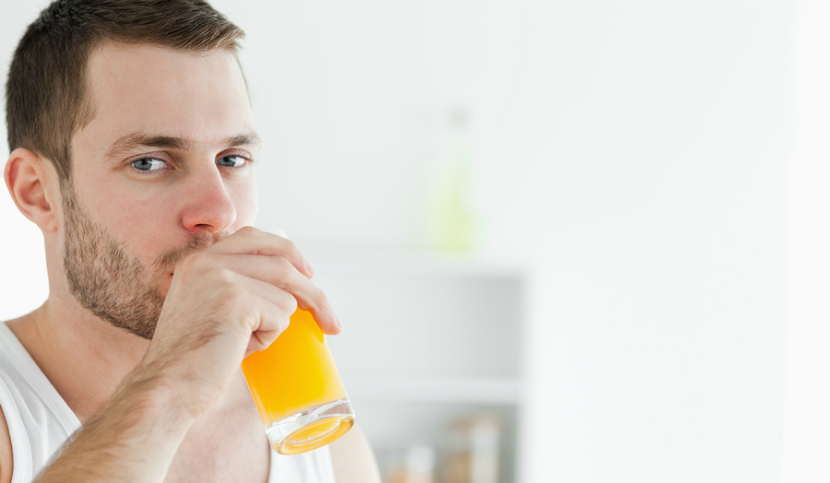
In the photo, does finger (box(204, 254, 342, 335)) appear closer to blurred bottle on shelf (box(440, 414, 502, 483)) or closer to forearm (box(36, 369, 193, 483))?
forearm (box(36, 369, 193, 483))

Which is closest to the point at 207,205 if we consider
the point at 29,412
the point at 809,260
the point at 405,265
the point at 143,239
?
the point at 143,239

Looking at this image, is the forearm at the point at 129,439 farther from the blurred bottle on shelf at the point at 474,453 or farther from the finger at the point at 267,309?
the blurred bottle on shelf at the point at 474,453

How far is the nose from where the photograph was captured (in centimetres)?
97

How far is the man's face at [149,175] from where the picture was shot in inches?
40.2

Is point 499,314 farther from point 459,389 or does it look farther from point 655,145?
point 655,145

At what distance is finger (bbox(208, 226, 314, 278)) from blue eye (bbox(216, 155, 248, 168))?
0.89 ft

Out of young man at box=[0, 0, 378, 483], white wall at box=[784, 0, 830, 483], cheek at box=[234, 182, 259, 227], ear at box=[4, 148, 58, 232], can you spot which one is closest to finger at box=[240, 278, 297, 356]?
young man at box=[0, 0, 378, 483]

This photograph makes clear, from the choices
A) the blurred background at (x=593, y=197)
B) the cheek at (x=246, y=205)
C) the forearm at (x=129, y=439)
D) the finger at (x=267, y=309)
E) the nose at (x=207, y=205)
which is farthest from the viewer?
the blurred background at (x=593, y=197)

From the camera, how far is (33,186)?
1.20 m

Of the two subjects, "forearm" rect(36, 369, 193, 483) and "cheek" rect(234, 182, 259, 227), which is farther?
"cheek" rect(234, 182, 259, 227)

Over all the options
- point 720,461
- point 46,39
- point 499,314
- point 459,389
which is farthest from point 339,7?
point 720,461

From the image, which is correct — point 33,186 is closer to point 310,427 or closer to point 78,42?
point 78,42

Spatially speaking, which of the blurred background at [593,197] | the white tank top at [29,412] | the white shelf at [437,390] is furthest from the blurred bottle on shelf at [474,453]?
the white tank top at [29,412]

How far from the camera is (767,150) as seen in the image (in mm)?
2908
